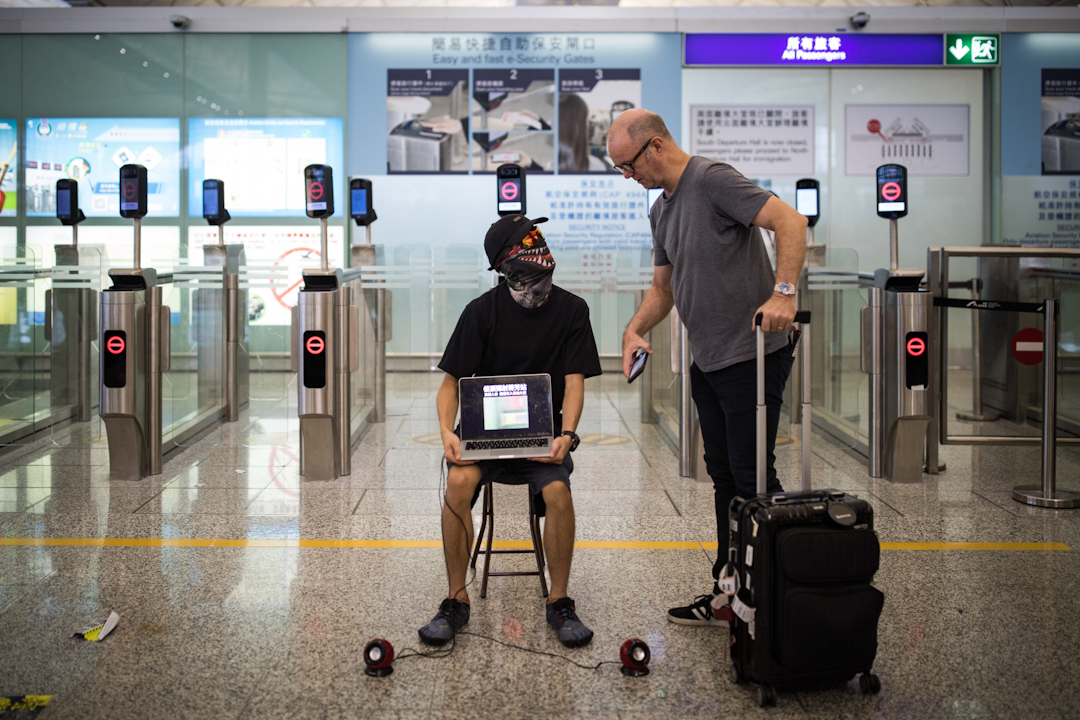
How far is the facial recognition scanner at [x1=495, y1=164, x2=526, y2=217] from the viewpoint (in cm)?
522

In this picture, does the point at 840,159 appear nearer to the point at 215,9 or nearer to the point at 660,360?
the point at 660,360

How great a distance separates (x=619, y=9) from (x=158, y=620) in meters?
6.92

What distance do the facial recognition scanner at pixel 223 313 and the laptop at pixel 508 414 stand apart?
372 cm

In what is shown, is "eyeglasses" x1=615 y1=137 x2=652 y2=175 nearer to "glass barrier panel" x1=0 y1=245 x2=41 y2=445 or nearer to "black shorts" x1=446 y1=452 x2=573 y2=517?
Answer: "black shorts" x1=446 y1=452 x2=573 y2=517

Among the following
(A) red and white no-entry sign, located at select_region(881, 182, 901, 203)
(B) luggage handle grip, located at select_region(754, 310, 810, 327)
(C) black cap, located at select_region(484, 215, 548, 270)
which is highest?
(A) red and white no-entry sign, located at select_region(881, 182, 901, 203)

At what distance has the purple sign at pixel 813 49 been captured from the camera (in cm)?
826

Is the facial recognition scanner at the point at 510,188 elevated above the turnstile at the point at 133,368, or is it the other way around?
the facial recognition scanner at the point at 510,188

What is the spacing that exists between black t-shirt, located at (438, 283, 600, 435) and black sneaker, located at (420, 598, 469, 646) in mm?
641

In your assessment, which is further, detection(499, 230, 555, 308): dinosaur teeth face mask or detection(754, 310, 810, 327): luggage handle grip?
detection(499, 230, 555, 308): dinosaur teeth face mask

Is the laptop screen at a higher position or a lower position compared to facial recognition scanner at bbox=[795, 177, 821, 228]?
lower

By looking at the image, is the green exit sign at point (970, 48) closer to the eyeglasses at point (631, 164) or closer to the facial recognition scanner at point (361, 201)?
the facial recognition scanner at point (361, 201)

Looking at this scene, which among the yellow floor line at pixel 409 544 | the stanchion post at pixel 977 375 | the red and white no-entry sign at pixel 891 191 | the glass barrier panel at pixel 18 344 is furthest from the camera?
the stanchion post at pixel 977 375

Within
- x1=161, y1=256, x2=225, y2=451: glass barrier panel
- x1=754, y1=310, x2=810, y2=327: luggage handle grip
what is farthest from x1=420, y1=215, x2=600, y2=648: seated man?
x1=161, y1=256, x2=225, y2=451: glass barrier panel

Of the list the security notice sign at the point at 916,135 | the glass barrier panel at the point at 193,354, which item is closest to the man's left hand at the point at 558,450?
the glass barrier panel at the point at 193,354
